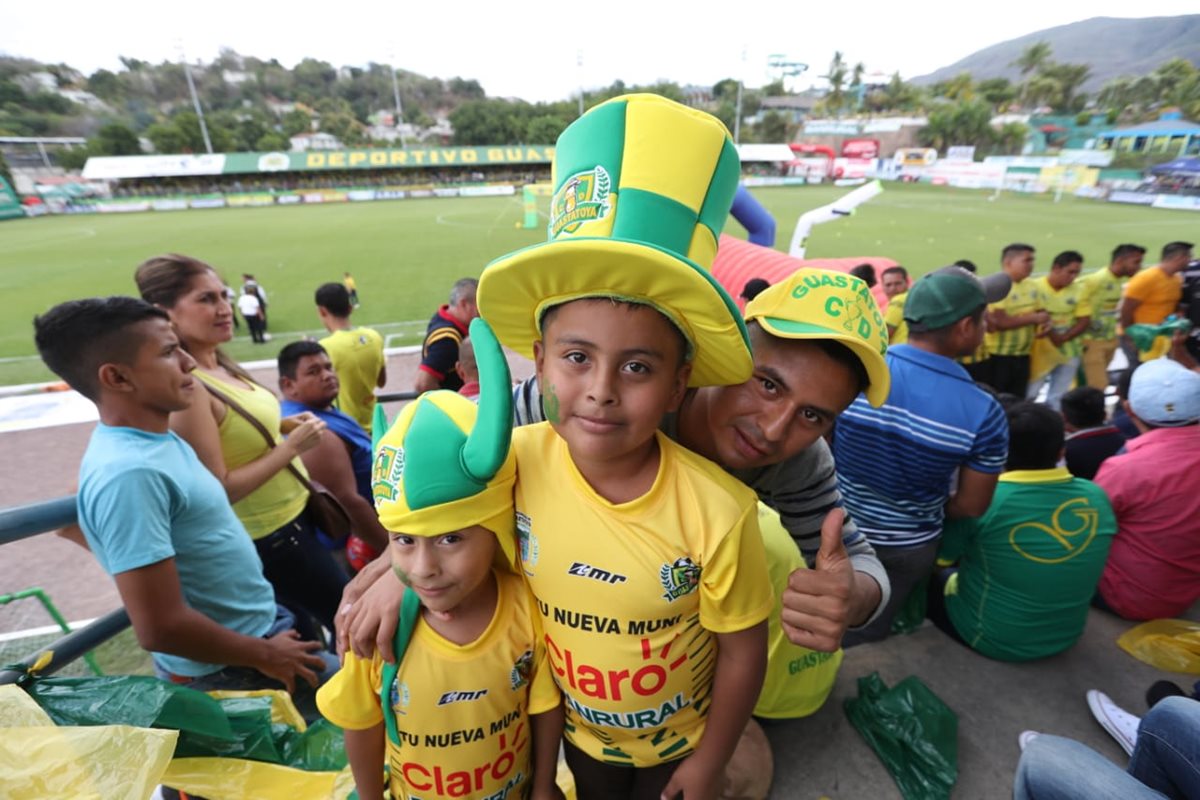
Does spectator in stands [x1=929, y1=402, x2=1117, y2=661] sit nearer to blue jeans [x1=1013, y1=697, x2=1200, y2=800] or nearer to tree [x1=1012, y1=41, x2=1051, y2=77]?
blue jeans [x1=1013, y1=697, x2=1200, y2=800]

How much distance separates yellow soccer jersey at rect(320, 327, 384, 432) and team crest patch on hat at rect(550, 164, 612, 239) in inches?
148

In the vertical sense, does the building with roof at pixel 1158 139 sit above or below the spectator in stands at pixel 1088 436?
above

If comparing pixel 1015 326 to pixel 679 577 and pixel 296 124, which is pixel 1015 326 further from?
pixel 296 124

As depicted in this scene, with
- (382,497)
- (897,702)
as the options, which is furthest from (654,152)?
(897,702)

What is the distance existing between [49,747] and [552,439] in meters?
1.27

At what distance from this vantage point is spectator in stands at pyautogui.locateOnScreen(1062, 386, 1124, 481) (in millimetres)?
3773

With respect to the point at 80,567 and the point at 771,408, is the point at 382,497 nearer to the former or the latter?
the point at 771,408

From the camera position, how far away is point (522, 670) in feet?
5.05

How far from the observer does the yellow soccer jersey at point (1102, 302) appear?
6387 mm

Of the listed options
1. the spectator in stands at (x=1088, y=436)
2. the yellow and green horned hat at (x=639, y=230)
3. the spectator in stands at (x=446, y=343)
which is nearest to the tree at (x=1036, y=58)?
the spectator in stands at (x=1088, y=436)

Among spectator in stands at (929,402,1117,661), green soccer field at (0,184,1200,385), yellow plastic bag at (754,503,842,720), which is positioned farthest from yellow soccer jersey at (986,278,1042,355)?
green soccer field at (0,184,1200,385)

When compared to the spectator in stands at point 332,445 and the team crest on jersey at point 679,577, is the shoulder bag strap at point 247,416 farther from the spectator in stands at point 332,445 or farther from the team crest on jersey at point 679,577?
the team crest on jersey at point 679,577

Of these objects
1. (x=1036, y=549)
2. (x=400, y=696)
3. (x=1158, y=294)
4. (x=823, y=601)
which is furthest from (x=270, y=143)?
(x=823, y=601)

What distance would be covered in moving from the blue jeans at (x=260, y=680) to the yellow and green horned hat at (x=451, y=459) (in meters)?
1.39
